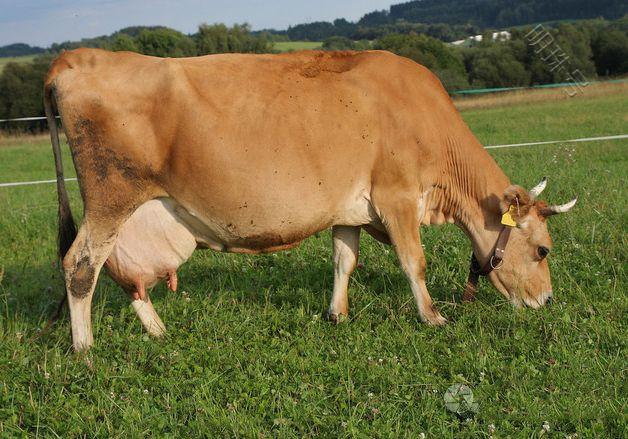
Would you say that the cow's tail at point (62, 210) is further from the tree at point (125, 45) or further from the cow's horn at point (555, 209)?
the tree at point (125, 45)

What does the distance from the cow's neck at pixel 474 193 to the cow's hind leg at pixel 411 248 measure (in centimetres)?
45

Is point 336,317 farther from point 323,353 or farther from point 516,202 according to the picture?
point 516,202

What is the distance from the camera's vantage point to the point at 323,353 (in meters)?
5.07

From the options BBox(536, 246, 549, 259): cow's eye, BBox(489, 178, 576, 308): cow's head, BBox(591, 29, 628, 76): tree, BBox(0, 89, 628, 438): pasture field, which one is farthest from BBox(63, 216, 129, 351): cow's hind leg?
BBox(591, 29, 628, 76): tree

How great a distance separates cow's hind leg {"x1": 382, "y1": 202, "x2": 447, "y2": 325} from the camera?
546cm

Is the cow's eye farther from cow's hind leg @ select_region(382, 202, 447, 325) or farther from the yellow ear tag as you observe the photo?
cow's hind leg @ select_region(382, 202, 447, 325)

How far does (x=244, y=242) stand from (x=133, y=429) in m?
1.79

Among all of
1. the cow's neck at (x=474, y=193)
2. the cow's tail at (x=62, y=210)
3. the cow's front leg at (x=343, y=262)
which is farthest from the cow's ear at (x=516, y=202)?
the cow's tail at (x=62, y=210)

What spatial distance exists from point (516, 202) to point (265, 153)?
2.16 metres

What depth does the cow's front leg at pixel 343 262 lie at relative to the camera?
5953 millimetres

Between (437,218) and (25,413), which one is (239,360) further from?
(437,218)

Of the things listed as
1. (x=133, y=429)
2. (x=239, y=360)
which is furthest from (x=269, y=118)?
(x=133, y=429)

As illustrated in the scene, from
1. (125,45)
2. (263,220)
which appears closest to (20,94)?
(125,45)

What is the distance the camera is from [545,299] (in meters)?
5.79
